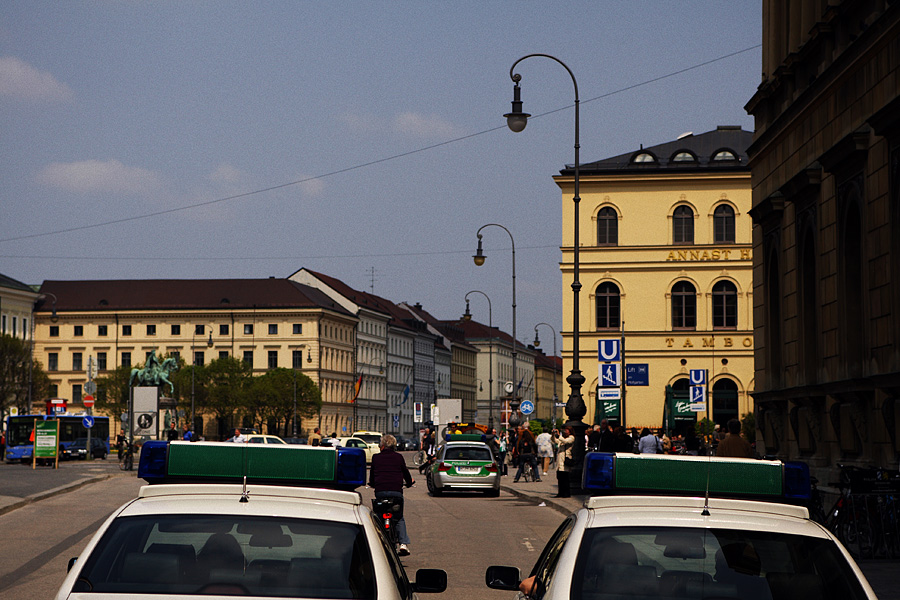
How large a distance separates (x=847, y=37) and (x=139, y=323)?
128 meters

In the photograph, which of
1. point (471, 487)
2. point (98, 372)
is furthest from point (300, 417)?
point (471, 487)

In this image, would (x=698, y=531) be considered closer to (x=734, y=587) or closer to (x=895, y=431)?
(x=734, y=587)

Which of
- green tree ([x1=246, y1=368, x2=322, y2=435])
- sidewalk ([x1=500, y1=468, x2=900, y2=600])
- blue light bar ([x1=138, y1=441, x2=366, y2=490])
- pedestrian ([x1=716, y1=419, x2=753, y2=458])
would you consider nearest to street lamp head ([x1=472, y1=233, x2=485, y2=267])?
sidewalk ([x1=500, y1=468, x2=900, y2=600])

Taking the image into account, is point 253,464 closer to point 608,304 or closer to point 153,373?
point 608,304

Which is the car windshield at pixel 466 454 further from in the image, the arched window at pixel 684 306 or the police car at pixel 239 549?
the arched window at pixel 684 306

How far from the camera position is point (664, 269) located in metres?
68.0

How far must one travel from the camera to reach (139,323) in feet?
476

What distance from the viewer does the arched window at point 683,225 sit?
68.2 meters

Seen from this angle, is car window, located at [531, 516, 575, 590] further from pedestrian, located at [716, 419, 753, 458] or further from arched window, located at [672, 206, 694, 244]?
arched window, located at [672, 206, 694, 244]

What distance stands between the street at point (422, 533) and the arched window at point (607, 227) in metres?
33.4

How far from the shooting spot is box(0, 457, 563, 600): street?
14.6 m

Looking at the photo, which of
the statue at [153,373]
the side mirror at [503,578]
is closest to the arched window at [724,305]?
the statue at [153,373]

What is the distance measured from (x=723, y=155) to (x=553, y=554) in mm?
66649

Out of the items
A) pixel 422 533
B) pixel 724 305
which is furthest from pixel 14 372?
pixel 422 533
